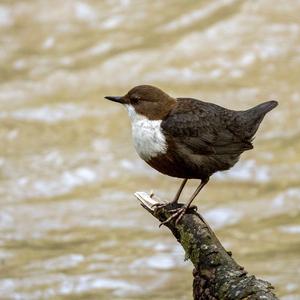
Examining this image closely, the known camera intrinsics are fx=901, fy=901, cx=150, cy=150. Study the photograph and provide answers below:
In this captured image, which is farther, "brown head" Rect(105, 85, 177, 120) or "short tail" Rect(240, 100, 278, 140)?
"short tail" Rect(240, 100, 278, 140)

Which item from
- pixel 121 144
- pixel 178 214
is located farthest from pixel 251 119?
pixel 121 144

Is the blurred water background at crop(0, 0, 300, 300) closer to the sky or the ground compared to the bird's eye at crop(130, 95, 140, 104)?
closer to the sky

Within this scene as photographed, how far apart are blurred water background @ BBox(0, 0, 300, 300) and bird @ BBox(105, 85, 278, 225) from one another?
8.99 feet

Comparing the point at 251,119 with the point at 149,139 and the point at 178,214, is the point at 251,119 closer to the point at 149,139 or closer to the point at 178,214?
the point at 149,139

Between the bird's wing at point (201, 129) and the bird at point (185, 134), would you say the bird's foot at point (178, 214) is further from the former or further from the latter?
the bird's wing at point (201, 129)

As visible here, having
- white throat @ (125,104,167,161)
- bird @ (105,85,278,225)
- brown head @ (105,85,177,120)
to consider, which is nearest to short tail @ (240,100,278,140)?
bird @ (105,85,278,225)

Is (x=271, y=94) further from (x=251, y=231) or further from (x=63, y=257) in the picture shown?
(x=63, y=257)

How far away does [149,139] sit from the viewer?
4.44 meters

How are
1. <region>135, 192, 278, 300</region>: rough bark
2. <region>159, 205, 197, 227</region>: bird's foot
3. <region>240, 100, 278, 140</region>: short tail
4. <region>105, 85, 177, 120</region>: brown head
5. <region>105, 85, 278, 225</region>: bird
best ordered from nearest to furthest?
<region>135, 192, 278, 300</region>: rough bark
<region>159, 205, 197, 227</region>: bird's foot
<region>105, 85, 278, 225</region>: bird
<region>105, 85, 177, 120</region>: brown head
<region>240, 100, 278, 140</region>: short tail

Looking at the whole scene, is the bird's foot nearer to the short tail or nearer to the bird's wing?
the bird's wing

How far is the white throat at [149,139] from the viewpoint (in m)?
4.42

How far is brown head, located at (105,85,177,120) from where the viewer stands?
4578mm

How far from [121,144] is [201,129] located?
5.77 metres

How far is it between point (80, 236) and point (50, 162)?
1.71m
